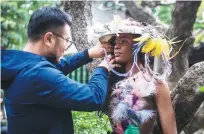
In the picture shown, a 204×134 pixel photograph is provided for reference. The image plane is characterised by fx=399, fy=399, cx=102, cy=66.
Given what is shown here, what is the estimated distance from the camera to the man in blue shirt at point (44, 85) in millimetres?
1871

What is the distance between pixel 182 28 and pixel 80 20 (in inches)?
42.5

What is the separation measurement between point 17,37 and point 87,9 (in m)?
4.08

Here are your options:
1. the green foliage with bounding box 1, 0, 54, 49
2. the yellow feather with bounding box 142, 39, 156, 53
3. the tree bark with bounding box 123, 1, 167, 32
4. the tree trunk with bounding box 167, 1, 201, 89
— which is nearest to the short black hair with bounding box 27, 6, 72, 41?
the yellow feather with bounding box 142, 39, 156, 53

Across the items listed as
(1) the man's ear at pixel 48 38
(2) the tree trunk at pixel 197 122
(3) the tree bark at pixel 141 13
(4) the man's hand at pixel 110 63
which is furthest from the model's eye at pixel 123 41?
(3) the tree bark at pixel 141 13

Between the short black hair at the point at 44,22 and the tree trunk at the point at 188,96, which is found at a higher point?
the short black hair at the point at 44,22

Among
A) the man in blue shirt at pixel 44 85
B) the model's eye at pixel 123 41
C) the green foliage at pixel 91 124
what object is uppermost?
the model's eye at pixel 123 41

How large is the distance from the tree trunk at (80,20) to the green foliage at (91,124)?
0.47 meters

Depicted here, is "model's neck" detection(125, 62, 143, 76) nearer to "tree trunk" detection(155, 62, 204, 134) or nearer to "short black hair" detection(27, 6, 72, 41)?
"tree trunk" detection(155, 62, 204, 134)

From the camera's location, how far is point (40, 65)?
1903 millimetres

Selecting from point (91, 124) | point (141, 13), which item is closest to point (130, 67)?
point (91, 124)

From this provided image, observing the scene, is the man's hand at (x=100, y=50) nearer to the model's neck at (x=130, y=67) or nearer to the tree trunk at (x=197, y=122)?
the model's neck at (x=130, y=67)

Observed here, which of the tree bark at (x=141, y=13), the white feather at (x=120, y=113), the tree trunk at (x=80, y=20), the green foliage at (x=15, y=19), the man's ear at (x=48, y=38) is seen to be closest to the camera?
the man's ear at (x=48, y=38)

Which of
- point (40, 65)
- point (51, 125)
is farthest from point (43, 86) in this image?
point (51, 125)

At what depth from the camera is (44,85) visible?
186 centimetres
